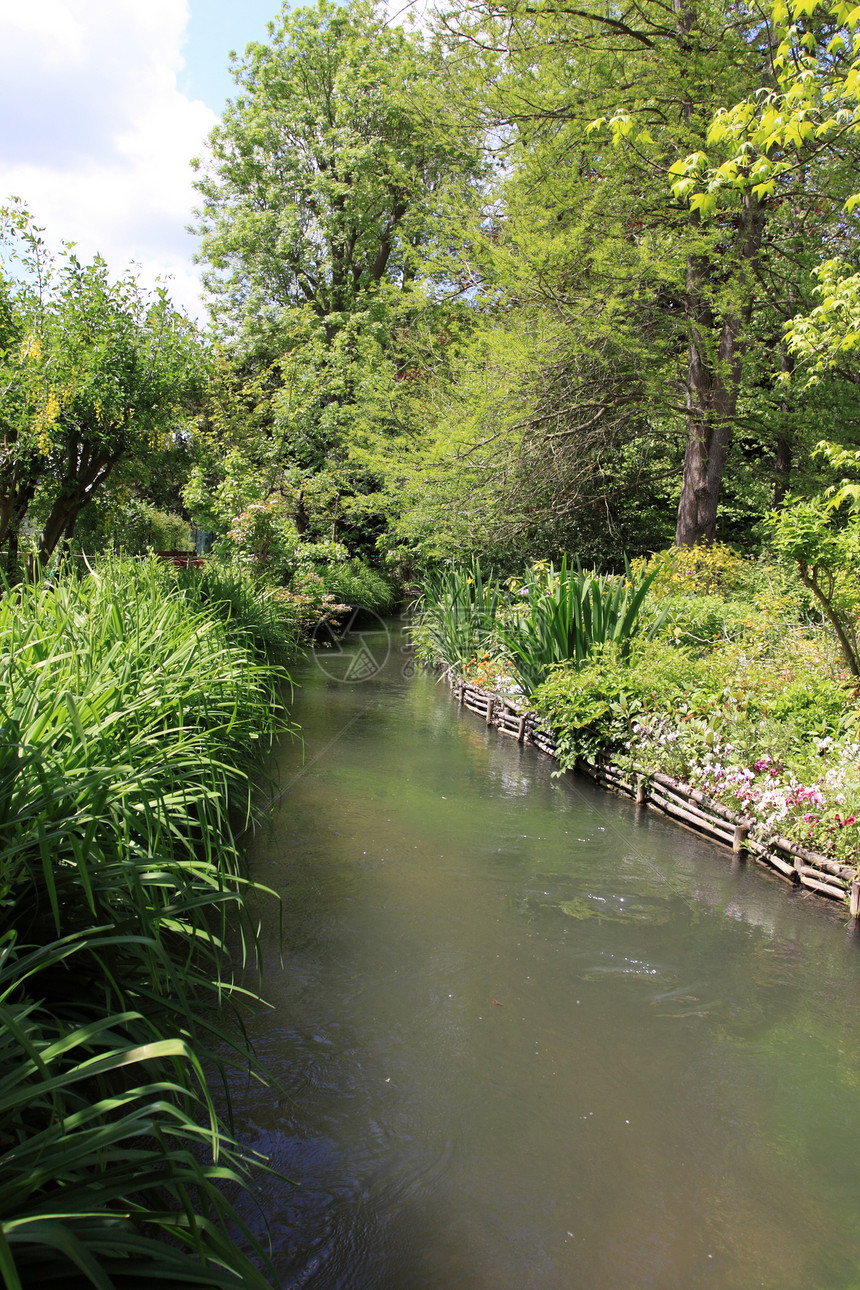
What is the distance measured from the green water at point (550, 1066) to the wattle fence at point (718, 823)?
130 millimetres

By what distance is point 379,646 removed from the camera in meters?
14.9

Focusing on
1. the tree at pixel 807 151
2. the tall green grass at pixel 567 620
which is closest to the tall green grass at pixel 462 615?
the tall green grass at pixel 567 620

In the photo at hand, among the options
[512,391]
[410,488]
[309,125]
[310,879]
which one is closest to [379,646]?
[410,488]

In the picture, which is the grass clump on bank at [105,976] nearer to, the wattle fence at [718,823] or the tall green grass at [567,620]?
the wattle fence at [718,823]

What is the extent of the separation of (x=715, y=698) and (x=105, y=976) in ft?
15.2

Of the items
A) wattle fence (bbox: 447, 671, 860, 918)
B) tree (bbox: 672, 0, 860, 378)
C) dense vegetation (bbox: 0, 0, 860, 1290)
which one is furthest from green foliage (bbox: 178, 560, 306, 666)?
tree (bbox: 672, 0, 860, 378)

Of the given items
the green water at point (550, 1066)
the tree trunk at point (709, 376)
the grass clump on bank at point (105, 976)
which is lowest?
the green water at point (550, 1066)

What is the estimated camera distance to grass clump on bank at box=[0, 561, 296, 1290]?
136cm

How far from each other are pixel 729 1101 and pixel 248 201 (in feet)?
80.4

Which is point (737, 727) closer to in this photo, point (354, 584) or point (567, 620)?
point (567, 620)

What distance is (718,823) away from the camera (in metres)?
5.15

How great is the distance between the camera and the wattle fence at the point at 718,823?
431cm

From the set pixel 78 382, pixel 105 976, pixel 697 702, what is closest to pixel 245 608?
pixel 78 382

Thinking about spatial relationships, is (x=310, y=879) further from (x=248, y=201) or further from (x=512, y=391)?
(x=248, y=201)
